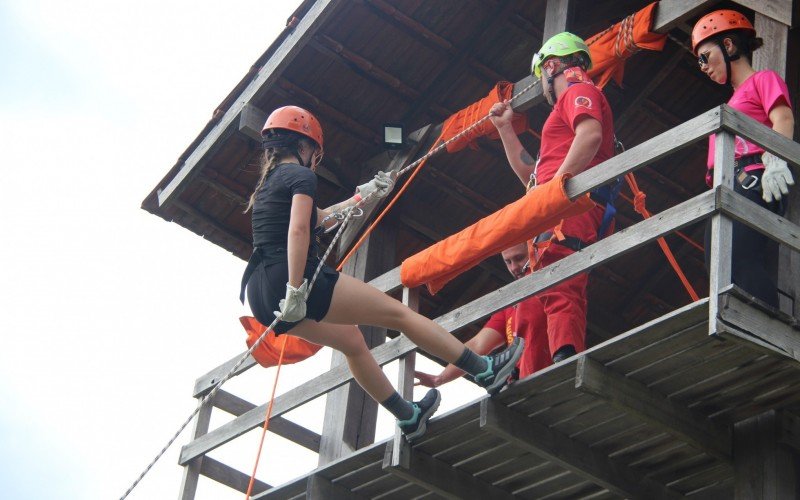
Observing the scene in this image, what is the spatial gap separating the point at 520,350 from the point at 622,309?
4.73 m

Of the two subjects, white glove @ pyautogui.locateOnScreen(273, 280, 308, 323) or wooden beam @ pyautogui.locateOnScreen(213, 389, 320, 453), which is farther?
wooden beam @ pyautogui.locateOnScreen(213, 389, 320, 453)

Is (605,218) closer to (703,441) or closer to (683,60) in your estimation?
(703,441)

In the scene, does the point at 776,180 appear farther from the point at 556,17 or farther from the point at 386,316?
the point at 556,17

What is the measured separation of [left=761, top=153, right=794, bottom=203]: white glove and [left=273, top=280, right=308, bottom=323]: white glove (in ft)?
8.34

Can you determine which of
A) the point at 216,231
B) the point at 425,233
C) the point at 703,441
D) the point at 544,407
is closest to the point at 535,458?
the point at 544,407

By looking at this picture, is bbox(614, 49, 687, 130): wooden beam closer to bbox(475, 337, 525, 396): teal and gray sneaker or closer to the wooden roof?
the wooden roof

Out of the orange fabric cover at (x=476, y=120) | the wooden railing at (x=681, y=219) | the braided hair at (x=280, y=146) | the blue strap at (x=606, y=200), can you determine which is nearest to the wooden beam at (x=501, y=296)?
the wooden railing at (x=681, y=219)

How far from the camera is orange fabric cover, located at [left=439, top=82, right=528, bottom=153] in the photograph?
406 inches

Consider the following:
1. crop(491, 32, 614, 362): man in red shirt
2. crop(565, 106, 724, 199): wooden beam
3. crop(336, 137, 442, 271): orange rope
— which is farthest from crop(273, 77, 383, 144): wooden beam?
crop(565, 106, 724, 199): wooden beam

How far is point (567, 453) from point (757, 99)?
2.24 m

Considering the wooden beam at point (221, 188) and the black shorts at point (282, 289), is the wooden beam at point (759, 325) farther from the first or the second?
the wooden beam at point (221, 188)

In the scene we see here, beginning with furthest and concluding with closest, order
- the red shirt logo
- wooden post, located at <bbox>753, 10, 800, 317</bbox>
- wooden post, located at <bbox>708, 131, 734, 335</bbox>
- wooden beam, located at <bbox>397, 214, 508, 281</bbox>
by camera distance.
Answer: wooden beam, located at <bbox>397, 214, 508, 281</bbox> → the red shirt logo → wooden post, located at <bbox>753, 10, 800, 317</bbox> → wooden post, located at <bbox>708, 131, 734, 335</bbox>

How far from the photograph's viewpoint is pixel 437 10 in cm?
1099

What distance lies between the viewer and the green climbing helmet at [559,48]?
361 inches
